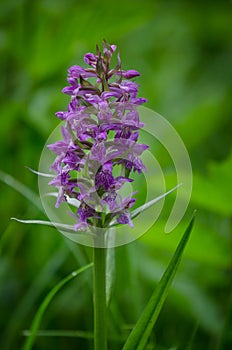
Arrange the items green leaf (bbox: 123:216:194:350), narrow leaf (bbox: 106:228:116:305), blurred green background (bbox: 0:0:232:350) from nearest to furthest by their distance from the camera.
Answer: green leaf (bbox: 123:216:194:350) < narrow leaf (bbox: 106:228:116:305) < blurred green background (bbox: 0:0:232:350)

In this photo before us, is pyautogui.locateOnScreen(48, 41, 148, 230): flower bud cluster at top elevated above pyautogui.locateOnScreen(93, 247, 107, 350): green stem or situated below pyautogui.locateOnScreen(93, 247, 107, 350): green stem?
above

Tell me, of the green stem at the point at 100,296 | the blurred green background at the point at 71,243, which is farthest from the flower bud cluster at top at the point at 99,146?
the blurred green background at the point at 71,243

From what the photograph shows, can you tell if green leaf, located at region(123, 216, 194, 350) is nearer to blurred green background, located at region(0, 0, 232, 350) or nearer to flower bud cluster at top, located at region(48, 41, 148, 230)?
flower bud cluster at top, located at region(48, 41, 148, 230)

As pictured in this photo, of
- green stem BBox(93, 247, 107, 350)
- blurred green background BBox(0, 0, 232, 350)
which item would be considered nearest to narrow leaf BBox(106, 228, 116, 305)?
green stem BBox(93, 247, 107, 350)

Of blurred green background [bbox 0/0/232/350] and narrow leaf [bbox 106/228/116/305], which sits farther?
blurred green background [bbox 0/0/232/350]

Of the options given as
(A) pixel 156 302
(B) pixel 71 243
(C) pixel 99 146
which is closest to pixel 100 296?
(A) pixel 156 302

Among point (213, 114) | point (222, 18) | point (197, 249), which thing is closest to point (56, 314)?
point (197, 249)
